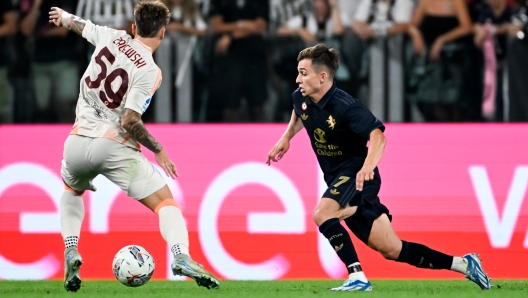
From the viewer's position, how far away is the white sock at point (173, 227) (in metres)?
6.42

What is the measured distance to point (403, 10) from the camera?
8.95 m

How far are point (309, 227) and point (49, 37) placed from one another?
120 inches

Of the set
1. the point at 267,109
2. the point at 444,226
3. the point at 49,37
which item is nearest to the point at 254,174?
the point at 267,109

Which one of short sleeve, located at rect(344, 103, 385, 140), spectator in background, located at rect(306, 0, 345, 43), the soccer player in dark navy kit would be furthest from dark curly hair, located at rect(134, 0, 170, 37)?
spectator in background, located at rect(306, 0, 345, 43)

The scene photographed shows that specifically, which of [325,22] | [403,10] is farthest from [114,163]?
[403,10]

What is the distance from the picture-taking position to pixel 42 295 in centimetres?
662

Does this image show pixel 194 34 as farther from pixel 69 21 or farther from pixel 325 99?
pixel 325 99

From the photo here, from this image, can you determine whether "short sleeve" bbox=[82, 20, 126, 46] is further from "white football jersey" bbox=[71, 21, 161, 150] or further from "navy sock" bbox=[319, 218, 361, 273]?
"navy sock" bbox=[319, 218, 361, 273]

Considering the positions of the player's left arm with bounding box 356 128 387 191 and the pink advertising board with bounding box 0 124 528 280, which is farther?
the pink advertising board with bounding box 0 124 528 280

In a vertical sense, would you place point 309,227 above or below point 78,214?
below

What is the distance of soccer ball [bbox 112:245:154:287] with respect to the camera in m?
6.50

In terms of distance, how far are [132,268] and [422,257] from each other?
6.61ft

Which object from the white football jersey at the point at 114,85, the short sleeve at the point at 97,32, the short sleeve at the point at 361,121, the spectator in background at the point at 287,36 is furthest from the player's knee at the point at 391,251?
the spectator in background at the point at 287,36

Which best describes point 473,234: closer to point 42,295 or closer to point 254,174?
point 254,174
